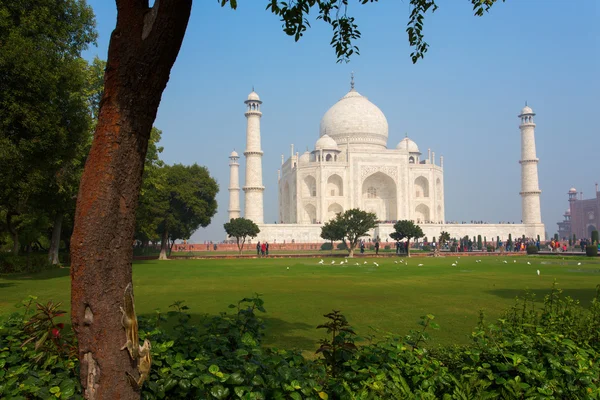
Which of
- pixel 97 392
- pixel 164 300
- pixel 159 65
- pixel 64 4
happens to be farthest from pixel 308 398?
pixel 64 4

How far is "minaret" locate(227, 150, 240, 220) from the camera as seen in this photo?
5612 cm

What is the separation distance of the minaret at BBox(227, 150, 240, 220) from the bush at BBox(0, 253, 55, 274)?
38.7 meters

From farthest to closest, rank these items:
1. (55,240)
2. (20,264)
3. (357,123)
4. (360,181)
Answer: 1. (357,123)
2. (360,181)
3. (55,240)
4. (20,264)

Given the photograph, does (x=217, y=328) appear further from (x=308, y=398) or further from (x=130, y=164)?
(x=130, y=164)

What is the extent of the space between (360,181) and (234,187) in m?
15.3

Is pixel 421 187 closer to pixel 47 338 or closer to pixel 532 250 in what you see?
pixel 532 250

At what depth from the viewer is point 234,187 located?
56156 mm

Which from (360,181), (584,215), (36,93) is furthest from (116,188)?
(584,215)

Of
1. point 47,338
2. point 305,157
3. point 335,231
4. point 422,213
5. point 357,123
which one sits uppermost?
point 357,123

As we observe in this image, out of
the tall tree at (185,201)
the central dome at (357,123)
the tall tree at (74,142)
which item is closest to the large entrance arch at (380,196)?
the central dome at (357,123)

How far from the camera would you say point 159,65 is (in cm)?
247

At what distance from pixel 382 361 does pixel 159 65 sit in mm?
2208

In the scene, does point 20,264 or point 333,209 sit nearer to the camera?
point 20,264

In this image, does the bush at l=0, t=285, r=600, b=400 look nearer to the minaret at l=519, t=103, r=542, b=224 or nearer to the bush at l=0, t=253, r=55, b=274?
the bush at l=0, t=253, r=55, b=274
